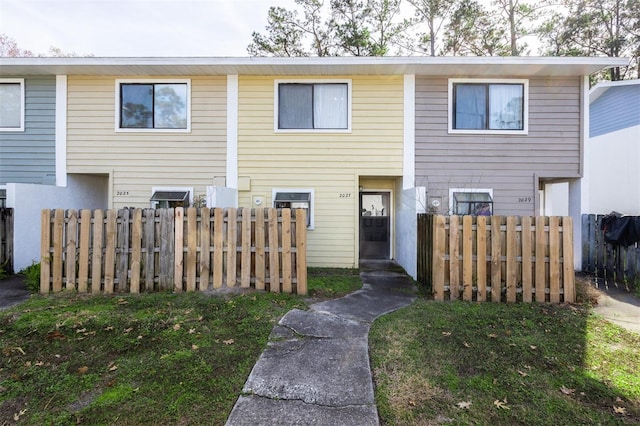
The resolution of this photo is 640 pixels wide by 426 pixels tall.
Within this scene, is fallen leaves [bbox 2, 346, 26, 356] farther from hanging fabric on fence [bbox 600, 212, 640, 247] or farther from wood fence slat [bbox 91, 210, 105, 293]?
hanging fabric on fence [bbox 600, 212, 640, 247]

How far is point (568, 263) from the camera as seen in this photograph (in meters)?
5.20

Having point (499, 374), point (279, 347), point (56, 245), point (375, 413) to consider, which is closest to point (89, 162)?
point (56, 245)

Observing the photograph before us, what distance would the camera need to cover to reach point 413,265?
22.8 feet

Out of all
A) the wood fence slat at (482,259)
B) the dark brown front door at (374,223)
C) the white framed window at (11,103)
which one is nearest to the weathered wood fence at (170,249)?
the wood fence slat at (482,259)

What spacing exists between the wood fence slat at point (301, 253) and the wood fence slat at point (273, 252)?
363 millimetres

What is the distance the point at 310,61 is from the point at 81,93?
6276 millimetres

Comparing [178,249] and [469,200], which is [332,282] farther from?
[469,200]

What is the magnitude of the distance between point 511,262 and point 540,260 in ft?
1.68

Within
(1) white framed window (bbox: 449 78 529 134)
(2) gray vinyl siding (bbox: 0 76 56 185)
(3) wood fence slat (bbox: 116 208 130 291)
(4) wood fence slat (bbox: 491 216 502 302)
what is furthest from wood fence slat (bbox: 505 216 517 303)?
(2) gray vinyl siding (bbox: 0 76 56 185)

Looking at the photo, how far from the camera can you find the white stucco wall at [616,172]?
9.62 m

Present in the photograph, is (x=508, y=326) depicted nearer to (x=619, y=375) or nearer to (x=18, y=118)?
(x=619, y=375)

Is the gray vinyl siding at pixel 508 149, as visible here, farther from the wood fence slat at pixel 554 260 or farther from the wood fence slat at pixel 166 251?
the wood fence slat at pixel 166 251

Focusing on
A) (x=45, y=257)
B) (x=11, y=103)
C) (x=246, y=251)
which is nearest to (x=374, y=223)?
(x=246, y=251)

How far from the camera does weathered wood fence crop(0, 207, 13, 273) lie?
6.60 metres
